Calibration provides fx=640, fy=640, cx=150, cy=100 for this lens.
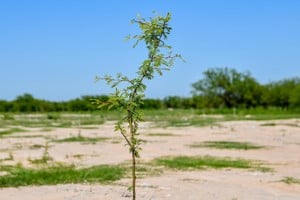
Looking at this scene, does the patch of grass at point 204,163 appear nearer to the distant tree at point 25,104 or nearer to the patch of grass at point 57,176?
the patch of grass at point 57,176

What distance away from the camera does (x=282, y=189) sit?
13.4 metres

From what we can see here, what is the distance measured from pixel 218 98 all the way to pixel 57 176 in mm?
91405

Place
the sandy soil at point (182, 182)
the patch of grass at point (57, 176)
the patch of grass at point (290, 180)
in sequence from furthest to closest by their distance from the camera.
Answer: the patch of grass at point (290, 180) → the patch of grass at point (57, 176) → the sandy soil at point (182, 182)

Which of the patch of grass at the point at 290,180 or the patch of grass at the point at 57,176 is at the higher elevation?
the patch of grass at the point at 57,176

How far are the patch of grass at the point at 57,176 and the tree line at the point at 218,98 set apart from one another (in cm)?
7823

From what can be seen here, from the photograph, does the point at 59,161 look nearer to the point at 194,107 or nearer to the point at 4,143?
the point at 4,143

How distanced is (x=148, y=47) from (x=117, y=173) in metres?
8.46

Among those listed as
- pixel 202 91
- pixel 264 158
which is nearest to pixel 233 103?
pixel 202 91

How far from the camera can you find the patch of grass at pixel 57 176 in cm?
1404

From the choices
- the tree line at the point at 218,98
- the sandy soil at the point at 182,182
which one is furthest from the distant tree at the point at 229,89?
the sandy soil at the point at 182,182

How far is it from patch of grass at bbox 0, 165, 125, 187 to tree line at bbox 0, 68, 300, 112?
7823 centimetres

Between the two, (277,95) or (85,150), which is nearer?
(85,150)

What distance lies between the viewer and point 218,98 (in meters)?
105

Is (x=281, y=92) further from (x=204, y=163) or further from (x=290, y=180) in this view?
(x=290, y=180)
